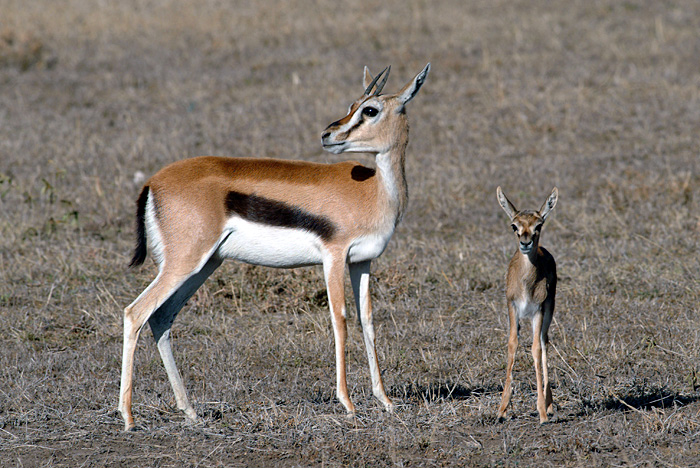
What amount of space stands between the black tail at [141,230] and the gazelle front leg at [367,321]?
1322 mm

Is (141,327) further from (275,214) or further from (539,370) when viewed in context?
(539,370)

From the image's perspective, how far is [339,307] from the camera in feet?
17.6

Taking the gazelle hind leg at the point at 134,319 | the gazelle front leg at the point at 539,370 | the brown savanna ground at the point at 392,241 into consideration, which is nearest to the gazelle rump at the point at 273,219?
the gazelle hind leg at the point at 134,319

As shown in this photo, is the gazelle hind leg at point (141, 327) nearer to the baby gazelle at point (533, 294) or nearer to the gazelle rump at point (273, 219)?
the gazelle rump at point (273, 219)

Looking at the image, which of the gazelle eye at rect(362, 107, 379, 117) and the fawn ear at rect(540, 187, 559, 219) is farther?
the gazelle eye at rect(362, 107, 379, 117)

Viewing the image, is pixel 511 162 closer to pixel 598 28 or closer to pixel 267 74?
pixel 267 74

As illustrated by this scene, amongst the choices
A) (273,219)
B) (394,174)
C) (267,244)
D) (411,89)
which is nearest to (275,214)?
(273,219)

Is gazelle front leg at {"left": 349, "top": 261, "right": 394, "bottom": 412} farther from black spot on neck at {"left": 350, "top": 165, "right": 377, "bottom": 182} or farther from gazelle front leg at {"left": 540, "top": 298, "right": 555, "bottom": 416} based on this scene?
gazelle front leg at {"left": 540, "top": 298, "right": 555, "bottom": 416}

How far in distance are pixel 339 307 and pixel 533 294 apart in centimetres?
117

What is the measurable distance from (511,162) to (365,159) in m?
1.97

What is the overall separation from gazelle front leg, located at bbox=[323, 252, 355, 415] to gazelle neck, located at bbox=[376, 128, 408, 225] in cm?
51

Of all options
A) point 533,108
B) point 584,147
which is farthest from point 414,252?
point 533,108

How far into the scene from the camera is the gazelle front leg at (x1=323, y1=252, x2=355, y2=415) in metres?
5.30

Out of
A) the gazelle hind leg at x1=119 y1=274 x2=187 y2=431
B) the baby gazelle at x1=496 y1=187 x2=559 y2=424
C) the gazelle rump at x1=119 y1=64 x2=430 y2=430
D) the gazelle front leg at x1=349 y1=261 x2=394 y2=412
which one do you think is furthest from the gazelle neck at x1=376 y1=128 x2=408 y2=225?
the gazelle hind leg at x1=119 y1=274 x2=187 y2=431
